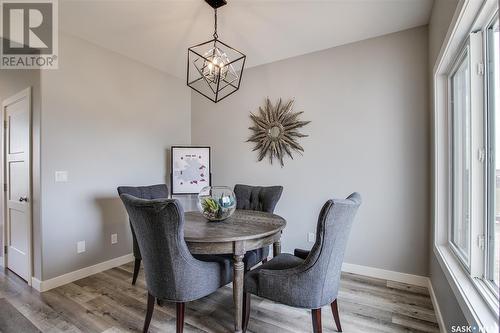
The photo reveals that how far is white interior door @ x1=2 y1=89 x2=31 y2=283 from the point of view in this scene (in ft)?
8.73

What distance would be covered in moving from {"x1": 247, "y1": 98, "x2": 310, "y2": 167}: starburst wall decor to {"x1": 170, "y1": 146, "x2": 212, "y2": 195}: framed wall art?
80 centimetres

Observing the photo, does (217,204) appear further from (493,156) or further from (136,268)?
(493,156)

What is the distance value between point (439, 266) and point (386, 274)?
2.78 feet

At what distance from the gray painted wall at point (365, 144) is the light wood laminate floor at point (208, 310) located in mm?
497

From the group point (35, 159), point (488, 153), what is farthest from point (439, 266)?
point (35, 159)

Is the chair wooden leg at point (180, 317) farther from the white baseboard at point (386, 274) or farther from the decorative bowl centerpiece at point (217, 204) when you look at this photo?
the white baseboard at point (386, 274)

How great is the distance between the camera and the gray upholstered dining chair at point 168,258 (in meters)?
1.52

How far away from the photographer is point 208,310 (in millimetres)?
2160

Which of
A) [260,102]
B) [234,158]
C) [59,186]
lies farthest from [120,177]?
[260,102]

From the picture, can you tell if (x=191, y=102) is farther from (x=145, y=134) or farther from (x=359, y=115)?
(x=359, y=115)

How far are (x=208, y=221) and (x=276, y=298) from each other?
0.84 metres

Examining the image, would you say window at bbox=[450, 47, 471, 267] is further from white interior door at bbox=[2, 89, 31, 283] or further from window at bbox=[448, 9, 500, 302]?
white interior door at bbox=[2, 89, 31, 283]

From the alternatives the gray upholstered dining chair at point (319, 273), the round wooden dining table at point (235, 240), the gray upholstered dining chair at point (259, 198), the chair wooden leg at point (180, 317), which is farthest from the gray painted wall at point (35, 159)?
the gray upholstered dining chair at point (319, 273)

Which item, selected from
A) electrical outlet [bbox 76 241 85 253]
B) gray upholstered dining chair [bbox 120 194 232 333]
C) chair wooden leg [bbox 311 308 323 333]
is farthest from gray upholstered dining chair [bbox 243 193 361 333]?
electrical outlet [bbox 76 241 85 253]
